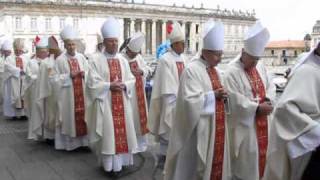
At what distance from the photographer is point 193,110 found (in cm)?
457

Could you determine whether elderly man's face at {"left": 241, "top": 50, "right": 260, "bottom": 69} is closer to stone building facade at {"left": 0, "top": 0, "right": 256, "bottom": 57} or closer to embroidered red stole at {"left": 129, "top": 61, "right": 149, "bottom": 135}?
embroidered red stole at {"left": 129, "top": 61, "right": 149, "bottom": 135}

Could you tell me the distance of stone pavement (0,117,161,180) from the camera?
629 cm

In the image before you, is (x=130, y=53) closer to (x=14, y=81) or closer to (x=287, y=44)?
(x=14, y=81)

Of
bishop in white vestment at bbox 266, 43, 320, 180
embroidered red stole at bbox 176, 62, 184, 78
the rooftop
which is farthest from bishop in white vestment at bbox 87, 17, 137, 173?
the rooftop

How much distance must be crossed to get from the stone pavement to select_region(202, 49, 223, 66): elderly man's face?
2.02 m

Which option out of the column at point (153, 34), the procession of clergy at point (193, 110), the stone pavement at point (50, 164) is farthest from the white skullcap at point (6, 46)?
the column at point (153, 34)

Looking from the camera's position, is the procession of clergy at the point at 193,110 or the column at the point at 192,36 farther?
the column at the point at 192,36

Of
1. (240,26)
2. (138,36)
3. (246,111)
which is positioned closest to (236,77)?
(246,111)

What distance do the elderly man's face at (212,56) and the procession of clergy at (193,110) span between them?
10 mm

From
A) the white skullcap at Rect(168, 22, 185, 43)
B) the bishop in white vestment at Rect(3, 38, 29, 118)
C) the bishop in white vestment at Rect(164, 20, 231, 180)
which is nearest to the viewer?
the bishop in white vestment at Rect(164, 20, 231, 180)

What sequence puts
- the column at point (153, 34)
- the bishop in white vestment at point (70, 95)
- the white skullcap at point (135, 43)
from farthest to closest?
the column at point (153, 34) → the bishop in white vestment at point (70, 95) → the white skullcap at point (135, 43)

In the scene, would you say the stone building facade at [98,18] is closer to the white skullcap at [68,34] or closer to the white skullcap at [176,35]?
the white skullcap at [68,34]

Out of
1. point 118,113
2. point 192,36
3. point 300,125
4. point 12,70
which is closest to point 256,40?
point 300,125

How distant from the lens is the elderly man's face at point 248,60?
16.0 feet
